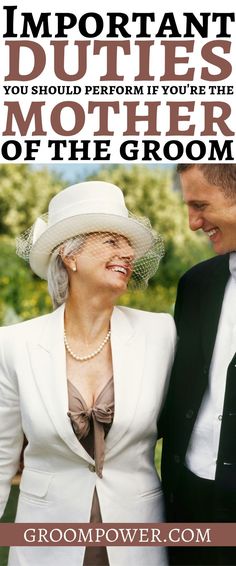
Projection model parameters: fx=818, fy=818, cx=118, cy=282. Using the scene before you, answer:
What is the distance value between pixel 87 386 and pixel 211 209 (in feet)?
2.70

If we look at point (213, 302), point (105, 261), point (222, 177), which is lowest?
point (213, 302)

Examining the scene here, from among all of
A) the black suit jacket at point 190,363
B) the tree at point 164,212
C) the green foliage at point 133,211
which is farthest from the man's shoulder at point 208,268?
the tree at point 164,212

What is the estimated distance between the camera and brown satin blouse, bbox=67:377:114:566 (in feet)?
9.93

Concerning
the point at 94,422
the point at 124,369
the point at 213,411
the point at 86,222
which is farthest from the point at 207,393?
the point at 86,222

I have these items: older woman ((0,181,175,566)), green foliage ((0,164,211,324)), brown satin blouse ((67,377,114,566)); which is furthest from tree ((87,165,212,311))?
brown satin blouse ((67,377,114,566))

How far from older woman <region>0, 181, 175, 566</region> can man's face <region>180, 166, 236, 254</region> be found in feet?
0.71

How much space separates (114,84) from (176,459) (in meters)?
1.76

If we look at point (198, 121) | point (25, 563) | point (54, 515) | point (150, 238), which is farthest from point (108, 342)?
point (198, 121)

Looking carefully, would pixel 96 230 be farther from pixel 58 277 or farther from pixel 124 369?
pixel 124 369

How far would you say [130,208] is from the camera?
8.80m

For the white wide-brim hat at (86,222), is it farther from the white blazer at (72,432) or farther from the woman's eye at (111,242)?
the white blazer at (72,432)

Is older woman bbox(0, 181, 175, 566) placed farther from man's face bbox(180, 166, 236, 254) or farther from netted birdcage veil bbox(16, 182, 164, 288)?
man's face bbox(180, 166, 236, 254)

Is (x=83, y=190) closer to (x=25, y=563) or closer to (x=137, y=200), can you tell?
(x=25, y=563)

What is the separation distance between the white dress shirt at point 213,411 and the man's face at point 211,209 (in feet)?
0.95
